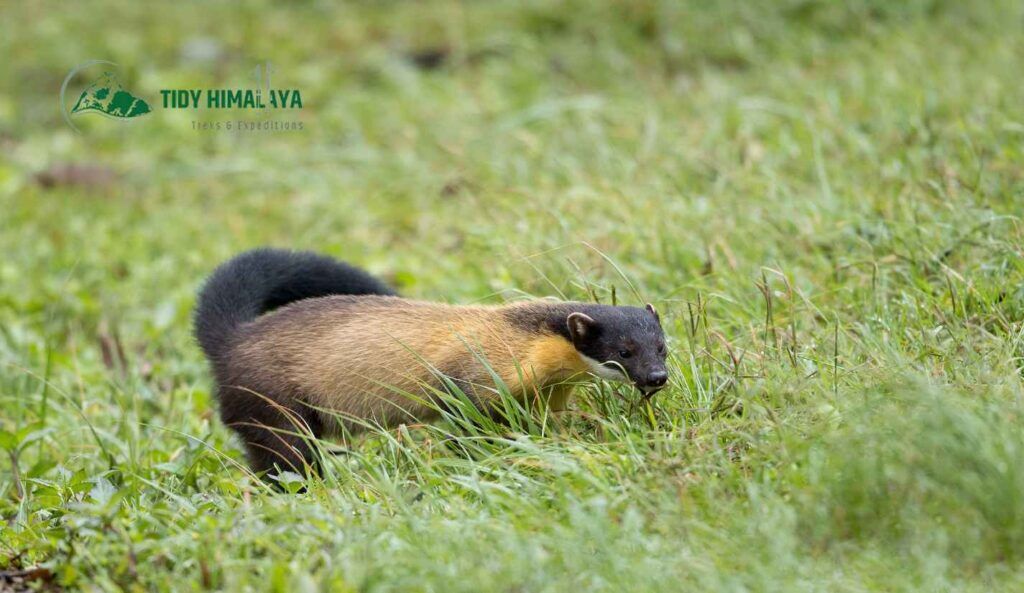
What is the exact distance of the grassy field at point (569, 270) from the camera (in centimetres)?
373

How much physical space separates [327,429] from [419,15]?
8643 mm

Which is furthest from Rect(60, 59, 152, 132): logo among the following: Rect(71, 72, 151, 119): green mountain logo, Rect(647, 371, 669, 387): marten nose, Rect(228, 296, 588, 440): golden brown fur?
Rect(647, 371, 669, 387): marten nose

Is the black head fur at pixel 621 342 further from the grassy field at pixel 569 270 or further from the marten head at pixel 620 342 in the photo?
the grassy field at pixel 569 270

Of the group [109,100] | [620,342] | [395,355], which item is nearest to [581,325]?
[620,342]

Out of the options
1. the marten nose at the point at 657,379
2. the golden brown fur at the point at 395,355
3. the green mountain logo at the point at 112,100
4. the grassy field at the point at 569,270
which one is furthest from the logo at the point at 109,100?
the marten nose at the point at 657,379

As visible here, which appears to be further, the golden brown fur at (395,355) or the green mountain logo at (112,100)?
the green mountain logo at (112,100)

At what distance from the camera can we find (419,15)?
12961mm

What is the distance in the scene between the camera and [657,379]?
452 cm

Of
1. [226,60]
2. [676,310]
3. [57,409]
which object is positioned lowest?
[57,409]

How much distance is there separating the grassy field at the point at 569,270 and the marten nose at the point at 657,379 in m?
0.14

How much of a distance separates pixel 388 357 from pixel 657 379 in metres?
1.19

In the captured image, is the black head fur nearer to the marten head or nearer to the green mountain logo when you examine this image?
the marten head

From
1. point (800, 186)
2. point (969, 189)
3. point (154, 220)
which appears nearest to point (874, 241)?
point (969, 189)

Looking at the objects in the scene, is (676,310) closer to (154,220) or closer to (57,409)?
(57,409)
